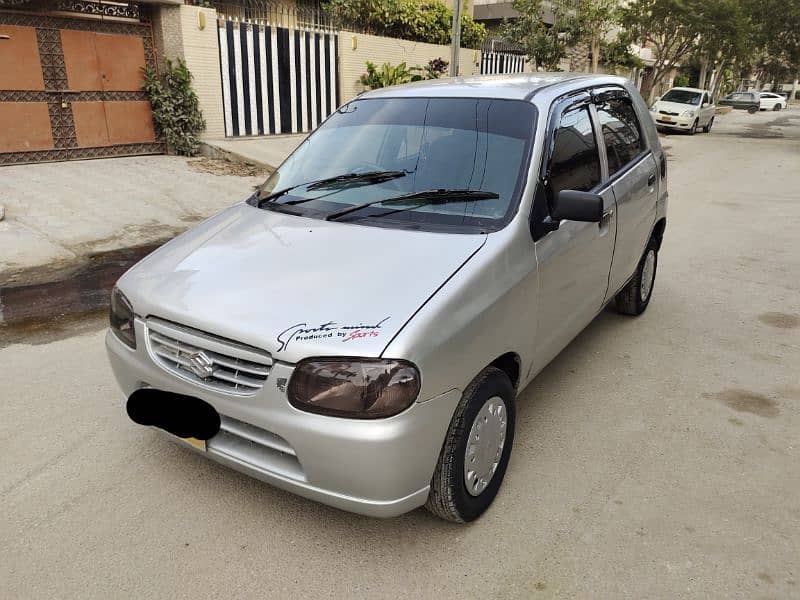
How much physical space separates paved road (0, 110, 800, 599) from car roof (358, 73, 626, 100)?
70.8 inches

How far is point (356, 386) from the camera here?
2.22 meters

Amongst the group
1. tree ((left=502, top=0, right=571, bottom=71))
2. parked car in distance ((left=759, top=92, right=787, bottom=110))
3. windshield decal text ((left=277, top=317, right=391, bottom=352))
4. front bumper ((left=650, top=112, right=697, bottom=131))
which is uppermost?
tree ((left=502, top=0, right=571, bottom=71))

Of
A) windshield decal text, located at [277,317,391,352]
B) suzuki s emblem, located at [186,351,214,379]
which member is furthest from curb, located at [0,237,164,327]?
windshield decal text, located at [277,317,391,352]

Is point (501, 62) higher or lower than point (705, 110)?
higher

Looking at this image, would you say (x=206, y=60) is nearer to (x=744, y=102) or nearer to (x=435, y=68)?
(x=435, y=68)

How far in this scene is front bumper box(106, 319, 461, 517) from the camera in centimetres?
224

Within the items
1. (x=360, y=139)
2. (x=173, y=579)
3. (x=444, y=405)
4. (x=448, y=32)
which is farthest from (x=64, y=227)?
(x=448, y=32)

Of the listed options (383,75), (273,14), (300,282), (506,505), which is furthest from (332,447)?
(383,75)

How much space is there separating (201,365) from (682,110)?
80.0 feet

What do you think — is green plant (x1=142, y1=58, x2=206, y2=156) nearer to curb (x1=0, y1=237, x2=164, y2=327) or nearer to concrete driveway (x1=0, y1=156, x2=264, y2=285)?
concrete driveway (x1=0, y1=156, x2=264, y2=285)

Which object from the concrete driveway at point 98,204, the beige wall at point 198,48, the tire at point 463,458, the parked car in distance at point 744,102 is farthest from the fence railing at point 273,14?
the parked car in distance at point 744,102

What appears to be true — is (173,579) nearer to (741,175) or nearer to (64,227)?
(64,227)

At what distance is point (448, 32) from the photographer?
17.0 metres

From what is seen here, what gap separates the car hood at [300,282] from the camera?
7.50ft
